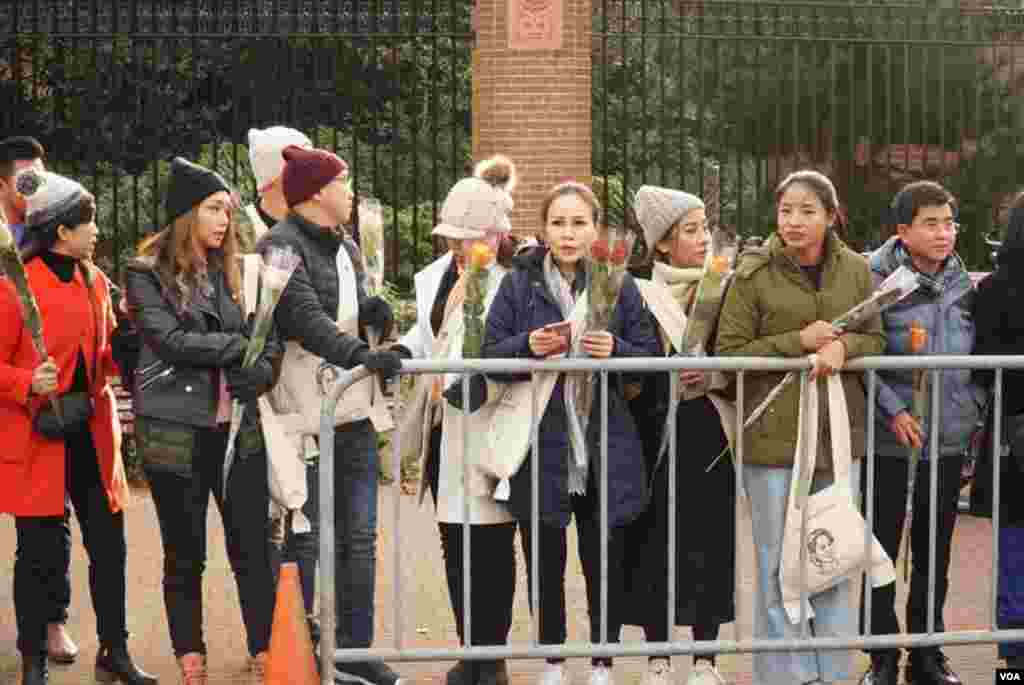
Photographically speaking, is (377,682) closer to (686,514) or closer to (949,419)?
(686,514)

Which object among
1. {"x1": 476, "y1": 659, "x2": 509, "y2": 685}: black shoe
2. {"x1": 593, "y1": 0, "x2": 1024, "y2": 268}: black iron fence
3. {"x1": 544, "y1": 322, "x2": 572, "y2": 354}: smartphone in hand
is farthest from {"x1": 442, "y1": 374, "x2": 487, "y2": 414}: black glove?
{"x1": 593, "y1": 0, "x2": 1024, "y2": 268}: black iron fence

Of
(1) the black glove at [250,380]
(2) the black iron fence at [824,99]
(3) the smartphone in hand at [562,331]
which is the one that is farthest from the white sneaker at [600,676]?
(2) the black iron fence at [824,99]

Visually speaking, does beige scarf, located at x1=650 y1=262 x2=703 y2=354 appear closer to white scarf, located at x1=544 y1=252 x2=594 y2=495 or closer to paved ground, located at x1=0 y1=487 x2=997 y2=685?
white scarf, located at x1=544 y1=252 x2=594 y2=495

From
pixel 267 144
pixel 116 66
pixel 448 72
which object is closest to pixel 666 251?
pixel 267 144

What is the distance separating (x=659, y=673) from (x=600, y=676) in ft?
0.67

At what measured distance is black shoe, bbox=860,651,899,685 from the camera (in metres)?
7.64

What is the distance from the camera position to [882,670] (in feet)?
25.1

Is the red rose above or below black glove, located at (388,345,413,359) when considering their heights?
above

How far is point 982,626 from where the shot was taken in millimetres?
8734

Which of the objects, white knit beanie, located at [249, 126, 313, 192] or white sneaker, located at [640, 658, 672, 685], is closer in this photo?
white sneaker, located at [640, 658, 672, 685]

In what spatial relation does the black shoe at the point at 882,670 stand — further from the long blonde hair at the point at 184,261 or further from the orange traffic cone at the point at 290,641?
the long blonde hair at the point at 184,261

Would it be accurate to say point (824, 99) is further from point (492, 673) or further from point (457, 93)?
point (492, 673)

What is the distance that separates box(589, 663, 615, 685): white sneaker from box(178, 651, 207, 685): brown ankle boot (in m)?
1.35

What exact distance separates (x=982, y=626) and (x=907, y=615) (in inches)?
39.2
